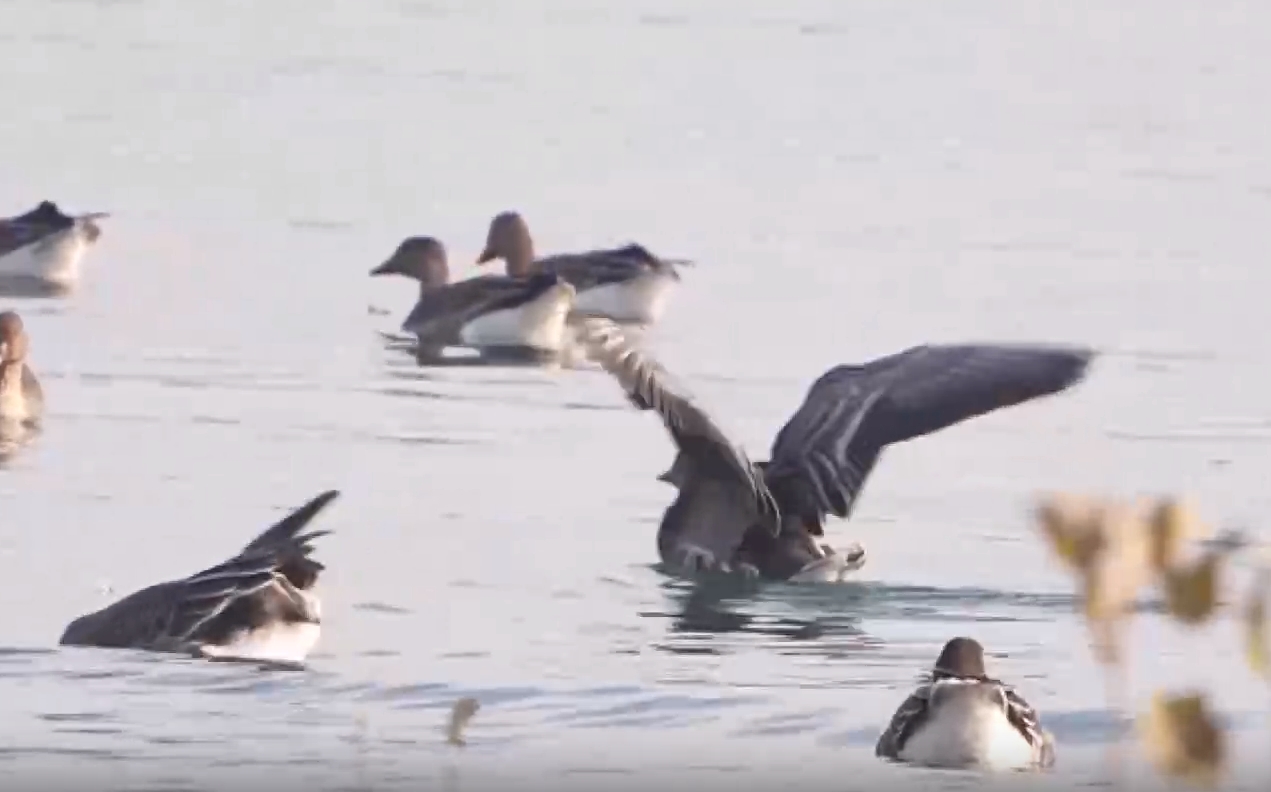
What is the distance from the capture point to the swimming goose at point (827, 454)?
40.3 feet

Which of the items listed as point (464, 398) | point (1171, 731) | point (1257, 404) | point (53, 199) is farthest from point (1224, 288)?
point (1171, 731)

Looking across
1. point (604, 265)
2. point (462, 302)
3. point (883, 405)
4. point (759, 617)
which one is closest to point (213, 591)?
point (759, 617)

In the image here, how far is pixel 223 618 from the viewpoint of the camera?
10445 mm

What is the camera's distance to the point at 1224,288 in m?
19.8

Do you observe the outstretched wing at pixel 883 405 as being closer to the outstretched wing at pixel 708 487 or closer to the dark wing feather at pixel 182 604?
the outstretched wing at pixel 708 487

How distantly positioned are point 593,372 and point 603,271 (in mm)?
2243

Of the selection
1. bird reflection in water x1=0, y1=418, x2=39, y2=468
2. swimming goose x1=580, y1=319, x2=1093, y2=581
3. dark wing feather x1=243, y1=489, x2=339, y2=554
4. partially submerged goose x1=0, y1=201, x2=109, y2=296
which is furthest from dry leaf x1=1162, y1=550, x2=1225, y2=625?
partially submerged goose x1=0, y1=201, x2=109, y2=296

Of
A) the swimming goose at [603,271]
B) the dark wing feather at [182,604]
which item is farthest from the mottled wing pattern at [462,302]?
the dark wing feather at [182,604]

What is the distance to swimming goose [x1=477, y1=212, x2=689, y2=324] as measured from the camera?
19578 mm

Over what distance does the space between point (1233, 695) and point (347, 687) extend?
267cm

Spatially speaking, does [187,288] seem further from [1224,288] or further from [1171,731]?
[1171,731]

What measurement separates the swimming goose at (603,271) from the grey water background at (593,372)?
0.32 metres

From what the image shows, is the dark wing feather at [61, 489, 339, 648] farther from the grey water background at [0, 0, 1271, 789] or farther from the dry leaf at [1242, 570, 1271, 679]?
the dry leaf at [1242, 570, 1271, 679]

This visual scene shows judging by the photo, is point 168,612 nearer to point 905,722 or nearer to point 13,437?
point 905,722
